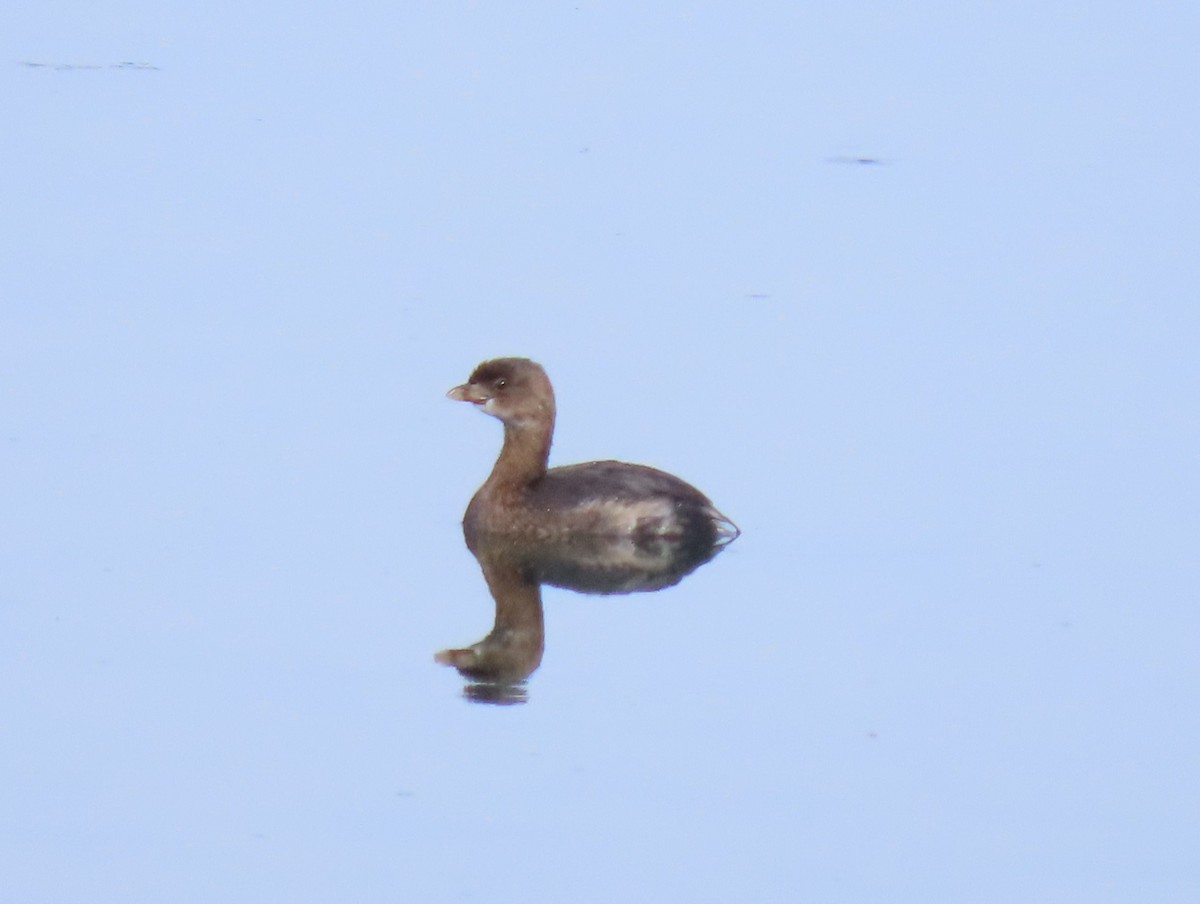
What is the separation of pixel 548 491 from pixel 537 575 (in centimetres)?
92

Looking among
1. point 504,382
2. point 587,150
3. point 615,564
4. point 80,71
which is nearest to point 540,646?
point 615,564

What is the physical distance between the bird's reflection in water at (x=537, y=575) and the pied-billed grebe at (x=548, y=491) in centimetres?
6

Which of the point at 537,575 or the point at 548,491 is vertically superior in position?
the point at 548,491

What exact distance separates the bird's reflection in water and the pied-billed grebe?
57 millimetres

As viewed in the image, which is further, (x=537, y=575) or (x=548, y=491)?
(x=548, y=491)

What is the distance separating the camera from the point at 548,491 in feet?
47.4

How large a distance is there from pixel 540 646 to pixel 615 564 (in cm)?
184

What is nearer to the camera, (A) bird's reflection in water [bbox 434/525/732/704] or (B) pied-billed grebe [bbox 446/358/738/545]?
(A) bird's reflection in water [bbox 434/525/732/704]

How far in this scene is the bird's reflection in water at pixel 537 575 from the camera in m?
11.8

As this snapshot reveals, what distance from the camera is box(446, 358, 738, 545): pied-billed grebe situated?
14.0 meters

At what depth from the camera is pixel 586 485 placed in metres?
14.3

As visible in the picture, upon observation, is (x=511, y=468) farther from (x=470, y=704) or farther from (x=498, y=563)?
(x=470, y=704)

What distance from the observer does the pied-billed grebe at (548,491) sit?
14.0 metres

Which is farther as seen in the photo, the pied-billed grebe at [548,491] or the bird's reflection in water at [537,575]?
the pied-billed grebe at [548,491]
